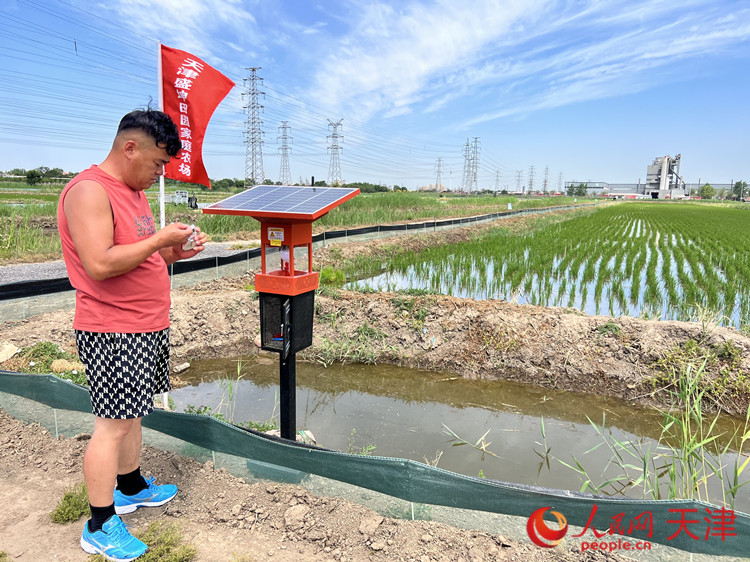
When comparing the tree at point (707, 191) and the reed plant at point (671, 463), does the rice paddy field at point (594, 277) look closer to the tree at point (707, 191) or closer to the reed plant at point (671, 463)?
the reed plant at point (671, 463)

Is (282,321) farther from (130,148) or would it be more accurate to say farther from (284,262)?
(130,148)

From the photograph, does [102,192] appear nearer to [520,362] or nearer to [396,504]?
[396,504]

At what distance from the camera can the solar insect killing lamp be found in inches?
86.7

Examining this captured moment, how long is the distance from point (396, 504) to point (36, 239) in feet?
34.3

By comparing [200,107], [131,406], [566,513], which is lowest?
[566,513]

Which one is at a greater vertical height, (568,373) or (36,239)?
(36,239)

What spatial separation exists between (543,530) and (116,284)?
184 centimetres

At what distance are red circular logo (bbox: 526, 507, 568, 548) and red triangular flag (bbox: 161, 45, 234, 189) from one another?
279 centimetres

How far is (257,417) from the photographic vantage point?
11.6 feet

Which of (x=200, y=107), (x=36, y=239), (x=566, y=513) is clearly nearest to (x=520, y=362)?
(x=566, y=513)

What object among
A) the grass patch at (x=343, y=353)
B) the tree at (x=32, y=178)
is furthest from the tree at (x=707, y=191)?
the grass patch at (x=343, y=353)

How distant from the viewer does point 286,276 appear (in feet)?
7.36

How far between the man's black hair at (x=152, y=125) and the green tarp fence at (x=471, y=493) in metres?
1.35

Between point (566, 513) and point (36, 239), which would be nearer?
point (566, 513)
